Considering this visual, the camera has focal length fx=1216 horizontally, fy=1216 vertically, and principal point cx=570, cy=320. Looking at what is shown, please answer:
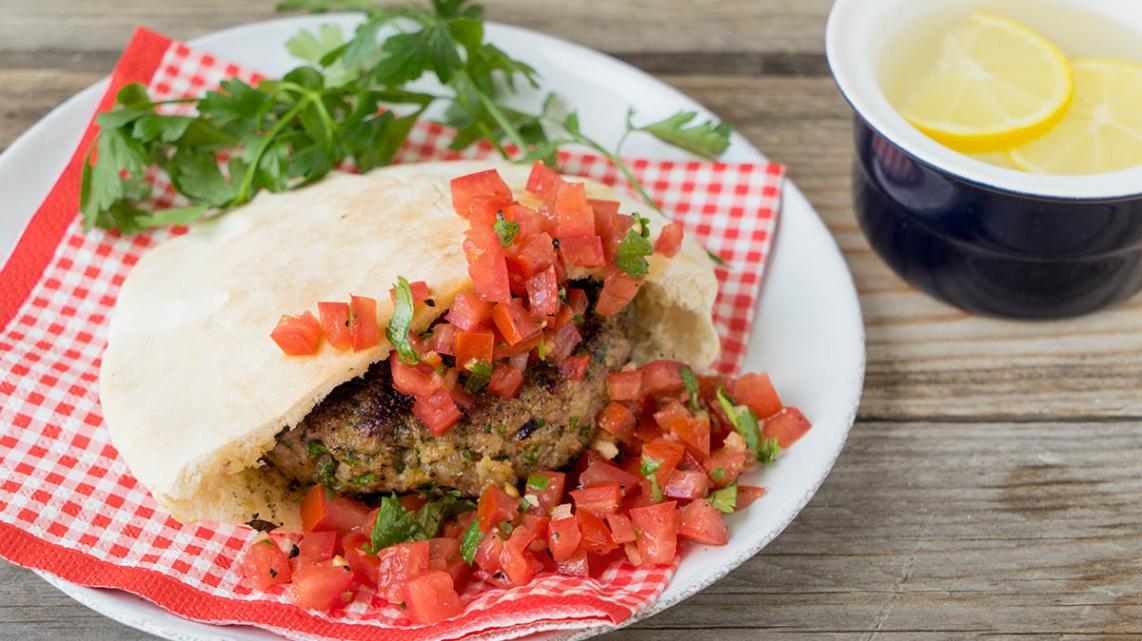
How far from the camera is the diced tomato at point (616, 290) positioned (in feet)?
9.61

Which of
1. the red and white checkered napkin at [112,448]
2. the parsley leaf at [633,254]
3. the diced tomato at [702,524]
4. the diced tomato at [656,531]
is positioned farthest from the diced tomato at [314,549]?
the parsley leaf at [633,254]

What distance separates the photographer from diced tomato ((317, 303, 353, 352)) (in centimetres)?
271

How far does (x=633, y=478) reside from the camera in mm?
2916

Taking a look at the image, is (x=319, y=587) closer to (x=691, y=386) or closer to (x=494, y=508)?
(x=494, y=508)

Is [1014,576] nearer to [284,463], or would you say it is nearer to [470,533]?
[470,533]

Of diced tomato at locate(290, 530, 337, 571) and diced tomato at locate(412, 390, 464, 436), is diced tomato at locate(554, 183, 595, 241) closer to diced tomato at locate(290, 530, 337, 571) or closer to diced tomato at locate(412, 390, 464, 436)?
diced tomato at locate(412, 390, 464, 436)

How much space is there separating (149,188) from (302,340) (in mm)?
1104

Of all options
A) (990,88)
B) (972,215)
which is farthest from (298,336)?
(990,88)

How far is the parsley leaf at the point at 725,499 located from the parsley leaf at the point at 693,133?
1193mm

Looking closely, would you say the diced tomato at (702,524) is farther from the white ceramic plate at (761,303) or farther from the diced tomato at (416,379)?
the diced tomato at (416,379)

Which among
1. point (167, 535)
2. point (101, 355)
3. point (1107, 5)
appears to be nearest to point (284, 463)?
point (167, 535)

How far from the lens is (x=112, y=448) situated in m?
2.95

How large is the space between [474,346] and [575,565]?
21.5 inches

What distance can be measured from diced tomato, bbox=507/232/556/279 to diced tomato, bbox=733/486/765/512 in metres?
0.71
